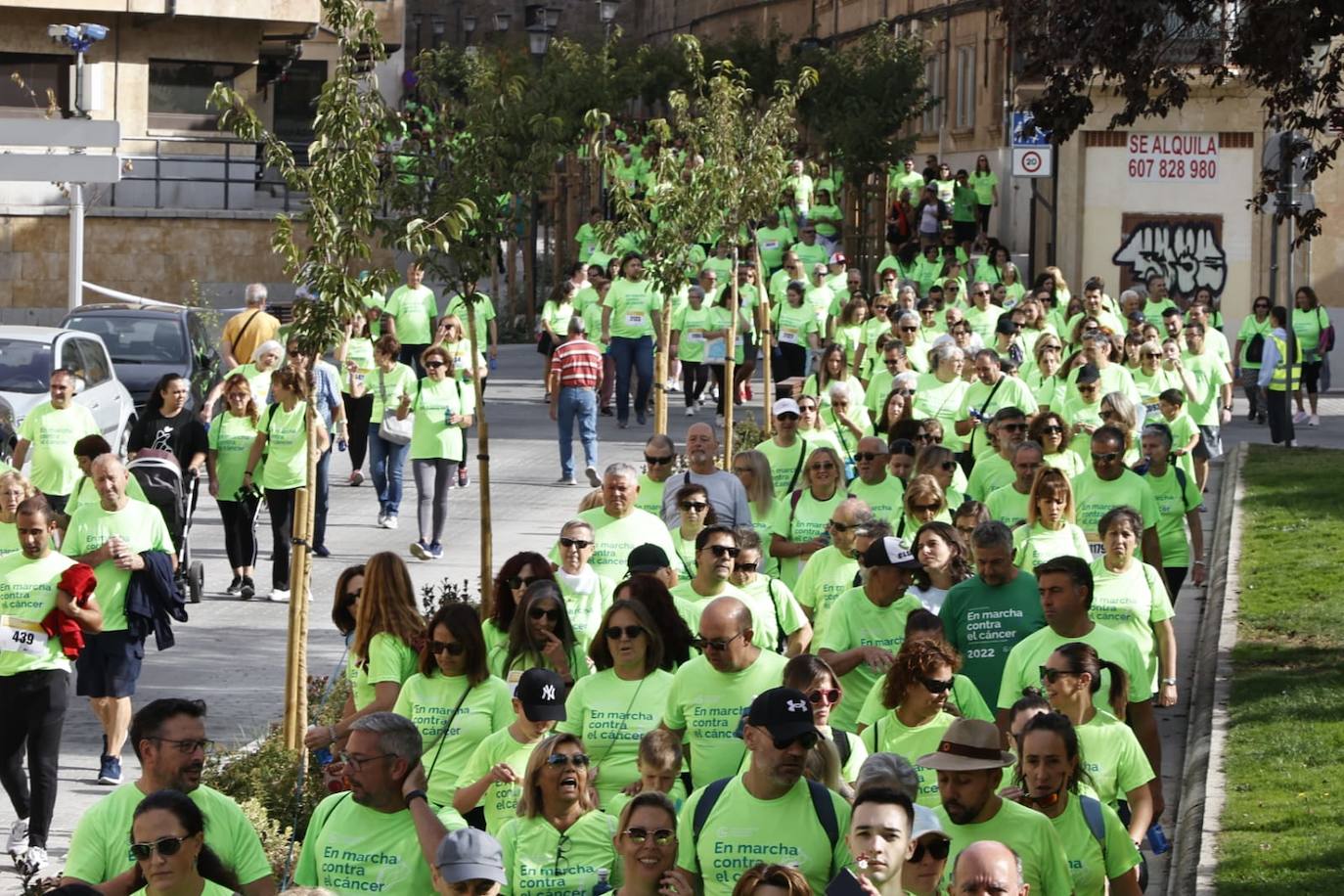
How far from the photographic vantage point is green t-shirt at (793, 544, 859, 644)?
1164 cm

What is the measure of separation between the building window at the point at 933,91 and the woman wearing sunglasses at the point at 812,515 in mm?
35556

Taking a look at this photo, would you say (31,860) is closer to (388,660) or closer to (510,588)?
(388,660)

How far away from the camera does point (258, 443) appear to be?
17.4 metres

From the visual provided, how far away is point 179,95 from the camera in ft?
152

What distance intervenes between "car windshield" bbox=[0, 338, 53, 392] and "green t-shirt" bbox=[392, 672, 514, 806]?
13814 millimetres

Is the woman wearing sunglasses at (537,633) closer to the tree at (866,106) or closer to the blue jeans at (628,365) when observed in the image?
the blue jeans at (628,365)

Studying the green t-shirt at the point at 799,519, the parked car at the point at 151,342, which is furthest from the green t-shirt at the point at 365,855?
the parked car at the point at 151,342

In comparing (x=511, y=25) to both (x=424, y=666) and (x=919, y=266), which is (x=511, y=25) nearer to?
(x=919, y=266)

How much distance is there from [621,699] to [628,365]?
18817mm

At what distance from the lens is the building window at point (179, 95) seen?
46.1m

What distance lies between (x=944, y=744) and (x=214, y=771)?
4797 mm

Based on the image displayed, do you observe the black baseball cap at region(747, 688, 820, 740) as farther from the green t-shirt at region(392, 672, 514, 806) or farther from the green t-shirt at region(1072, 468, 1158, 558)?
the green t-shirt at region(1072, 468, 1158, 558)

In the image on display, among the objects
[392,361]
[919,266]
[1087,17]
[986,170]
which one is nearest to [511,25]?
Result: [986,170]

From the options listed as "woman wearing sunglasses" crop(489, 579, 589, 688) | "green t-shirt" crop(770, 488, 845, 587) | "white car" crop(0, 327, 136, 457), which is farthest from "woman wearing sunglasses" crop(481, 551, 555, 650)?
"white car" crop(0, 327, 136, 457)
